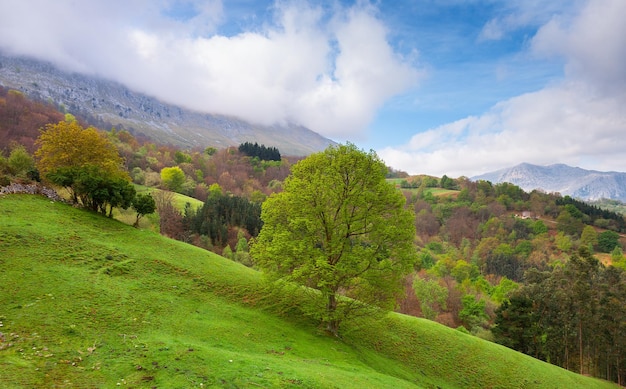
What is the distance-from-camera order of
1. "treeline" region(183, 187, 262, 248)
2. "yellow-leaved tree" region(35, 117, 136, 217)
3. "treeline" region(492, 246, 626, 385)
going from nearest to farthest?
"yellow-leaved tree" region(35, 117, 136, 217), "treeline" region(492, 246, 626, 385), "treeline" region(183, 187, 262, 248)

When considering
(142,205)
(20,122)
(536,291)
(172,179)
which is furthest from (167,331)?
(20,122)

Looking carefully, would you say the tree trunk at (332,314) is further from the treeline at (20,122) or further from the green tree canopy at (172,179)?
the treeline at (20,122)

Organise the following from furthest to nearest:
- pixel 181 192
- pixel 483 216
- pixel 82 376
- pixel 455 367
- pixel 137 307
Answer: pixel 483 216
pixel 181 192
pixel 455 367
pixel 137 307
pixel 82 376

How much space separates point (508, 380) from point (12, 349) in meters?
37.4

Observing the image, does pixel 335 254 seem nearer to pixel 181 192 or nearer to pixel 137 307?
pixel 137 307

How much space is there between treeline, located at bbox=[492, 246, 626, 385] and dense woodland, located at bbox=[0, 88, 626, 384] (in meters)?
0.14

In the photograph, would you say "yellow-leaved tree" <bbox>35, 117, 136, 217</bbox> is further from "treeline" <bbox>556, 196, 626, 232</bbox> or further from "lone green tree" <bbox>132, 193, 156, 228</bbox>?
"treeline" <bbox>556, 196, 626, 232</bbox>

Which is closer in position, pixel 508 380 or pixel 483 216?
pixel 508 380

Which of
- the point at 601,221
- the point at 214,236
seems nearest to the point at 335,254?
the point at 214,236

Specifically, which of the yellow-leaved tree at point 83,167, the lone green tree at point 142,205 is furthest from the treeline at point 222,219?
the yellow-leaved tree at point 83,167

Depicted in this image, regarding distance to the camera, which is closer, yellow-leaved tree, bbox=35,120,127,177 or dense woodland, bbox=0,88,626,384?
yellow-leaved tree, bbox=35,120,127,177

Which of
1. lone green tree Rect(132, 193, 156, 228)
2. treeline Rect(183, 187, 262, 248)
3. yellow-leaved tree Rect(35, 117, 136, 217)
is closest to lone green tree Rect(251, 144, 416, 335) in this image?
lone green tree Rect(132, 193, 156, 228)

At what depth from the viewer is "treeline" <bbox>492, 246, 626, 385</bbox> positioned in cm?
4428

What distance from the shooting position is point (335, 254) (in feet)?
89.5
